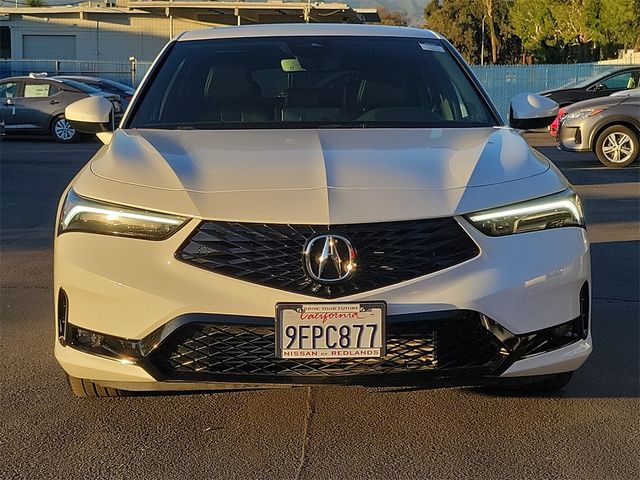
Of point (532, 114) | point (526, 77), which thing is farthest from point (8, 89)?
point (526, 77)

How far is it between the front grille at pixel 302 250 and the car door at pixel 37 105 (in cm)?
1759

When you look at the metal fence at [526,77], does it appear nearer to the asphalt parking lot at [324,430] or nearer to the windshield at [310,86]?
the windshield at [310,86]

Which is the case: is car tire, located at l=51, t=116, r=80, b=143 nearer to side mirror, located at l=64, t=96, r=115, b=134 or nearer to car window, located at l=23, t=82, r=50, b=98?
car window, located at l=23, t=82, r=50, b=98

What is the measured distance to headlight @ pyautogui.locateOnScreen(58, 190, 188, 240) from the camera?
134 inches

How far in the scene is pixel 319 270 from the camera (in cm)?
330

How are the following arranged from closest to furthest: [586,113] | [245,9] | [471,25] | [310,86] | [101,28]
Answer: [310,86]
[586,113]
[245,9]
[101,28]
[471,25]

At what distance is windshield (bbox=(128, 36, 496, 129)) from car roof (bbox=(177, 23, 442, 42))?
0.06 m

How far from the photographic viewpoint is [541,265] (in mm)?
3451

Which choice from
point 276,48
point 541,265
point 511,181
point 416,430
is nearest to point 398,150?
point 511,181

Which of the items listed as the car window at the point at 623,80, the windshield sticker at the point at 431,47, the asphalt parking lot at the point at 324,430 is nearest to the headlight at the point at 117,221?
the asphalt parking lot at the point at 324,430

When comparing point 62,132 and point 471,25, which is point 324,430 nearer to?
point 62,132

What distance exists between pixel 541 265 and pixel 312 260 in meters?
0.86

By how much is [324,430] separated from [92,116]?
2.30m

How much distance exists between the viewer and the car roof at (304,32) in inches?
209
